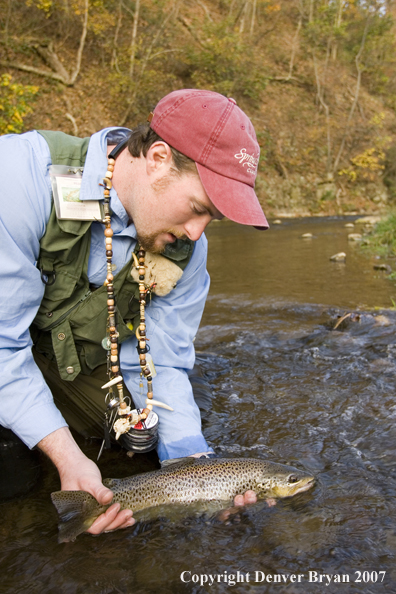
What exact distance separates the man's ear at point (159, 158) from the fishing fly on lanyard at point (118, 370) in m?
0.32

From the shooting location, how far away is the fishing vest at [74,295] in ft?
8.26

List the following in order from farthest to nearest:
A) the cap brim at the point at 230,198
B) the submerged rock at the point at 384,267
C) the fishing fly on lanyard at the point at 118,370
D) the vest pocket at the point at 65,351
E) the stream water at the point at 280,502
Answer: the submerged rock at the point at 384,267, the vest pocket at the point at 65,351, the fishing fly on lanyard at the point at 118,370, the cap brim at the point at 230,198, the stream water at the point at 280,502

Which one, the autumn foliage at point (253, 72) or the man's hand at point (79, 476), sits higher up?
the autumn foliage at point (253, 72)

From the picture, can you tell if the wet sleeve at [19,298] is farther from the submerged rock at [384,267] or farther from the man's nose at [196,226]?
the submerged rock at [384,267]

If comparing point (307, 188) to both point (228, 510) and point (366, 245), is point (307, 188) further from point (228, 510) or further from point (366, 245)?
point (228, 510)

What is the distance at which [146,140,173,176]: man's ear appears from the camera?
7.42ft

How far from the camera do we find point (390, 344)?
4891 mm

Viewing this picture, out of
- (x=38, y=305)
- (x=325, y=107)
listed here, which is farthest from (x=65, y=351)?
(x=325, y=107)

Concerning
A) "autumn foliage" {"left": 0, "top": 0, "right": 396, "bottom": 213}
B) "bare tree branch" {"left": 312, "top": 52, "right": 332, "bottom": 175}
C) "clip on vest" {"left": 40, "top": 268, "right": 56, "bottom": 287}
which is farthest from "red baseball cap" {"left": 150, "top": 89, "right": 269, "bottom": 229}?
"bare tree branch" {"left": 312, "top": 52, "right": 332, "bottom": 175}

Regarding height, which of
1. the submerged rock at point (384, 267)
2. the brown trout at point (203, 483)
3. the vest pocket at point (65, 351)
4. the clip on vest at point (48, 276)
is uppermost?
the clip on vest at point (48, 276)

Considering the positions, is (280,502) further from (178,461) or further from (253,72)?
(253,72)

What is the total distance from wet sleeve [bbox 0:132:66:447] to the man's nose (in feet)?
2.51

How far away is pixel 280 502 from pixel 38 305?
168 cm

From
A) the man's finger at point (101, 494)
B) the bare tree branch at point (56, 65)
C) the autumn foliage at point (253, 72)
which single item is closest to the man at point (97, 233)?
the man's finger at point (101, 494)
